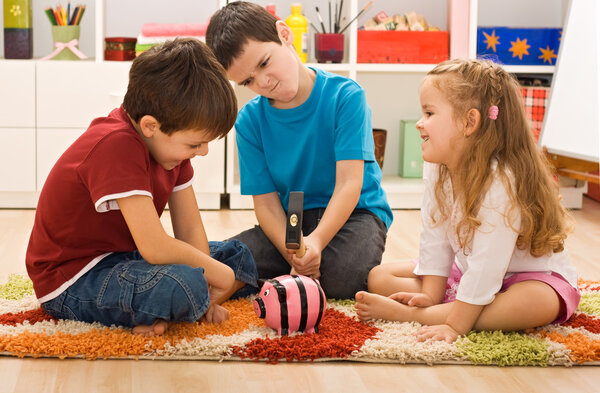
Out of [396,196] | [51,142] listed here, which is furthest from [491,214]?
[51,142]

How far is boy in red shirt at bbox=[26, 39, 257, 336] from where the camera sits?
42.4 inches

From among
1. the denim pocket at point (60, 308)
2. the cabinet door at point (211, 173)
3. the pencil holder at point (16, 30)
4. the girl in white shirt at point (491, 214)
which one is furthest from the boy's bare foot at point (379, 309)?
the pencil holder at point (16, 30)

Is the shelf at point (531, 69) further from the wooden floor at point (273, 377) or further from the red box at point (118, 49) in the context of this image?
the wooden floor at point (273, 377)

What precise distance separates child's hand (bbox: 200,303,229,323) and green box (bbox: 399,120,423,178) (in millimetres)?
1561

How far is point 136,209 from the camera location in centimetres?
107

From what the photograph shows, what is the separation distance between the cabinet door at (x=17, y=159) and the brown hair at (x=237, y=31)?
3.90ft

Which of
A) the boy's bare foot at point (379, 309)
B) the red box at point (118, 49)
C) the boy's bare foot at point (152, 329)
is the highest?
the red box at point (118, 49)

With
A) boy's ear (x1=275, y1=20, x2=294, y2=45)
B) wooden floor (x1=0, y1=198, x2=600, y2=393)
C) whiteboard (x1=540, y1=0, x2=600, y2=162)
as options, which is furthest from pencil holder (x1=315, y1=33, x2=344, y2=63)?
wooden floor (x1=0, y1=198, x2=600, y2=393)

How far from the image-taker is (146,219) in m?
1.08

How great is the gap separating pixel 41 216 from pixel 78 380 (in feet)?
1.03

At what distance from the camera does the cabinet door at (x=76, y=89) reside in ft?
7.57

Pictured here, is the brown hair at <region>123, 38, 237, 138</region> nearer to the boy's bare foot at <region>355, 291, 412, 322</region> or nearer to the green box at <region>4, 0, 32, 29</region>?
the boy's bare foot at <region>355, 291, 412, 322</region>

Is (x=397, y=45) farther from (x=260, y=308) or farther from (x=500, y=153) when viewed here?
(x=260, y=308)

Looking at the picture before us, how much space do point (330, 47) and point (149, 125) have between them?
1420 millimetres
